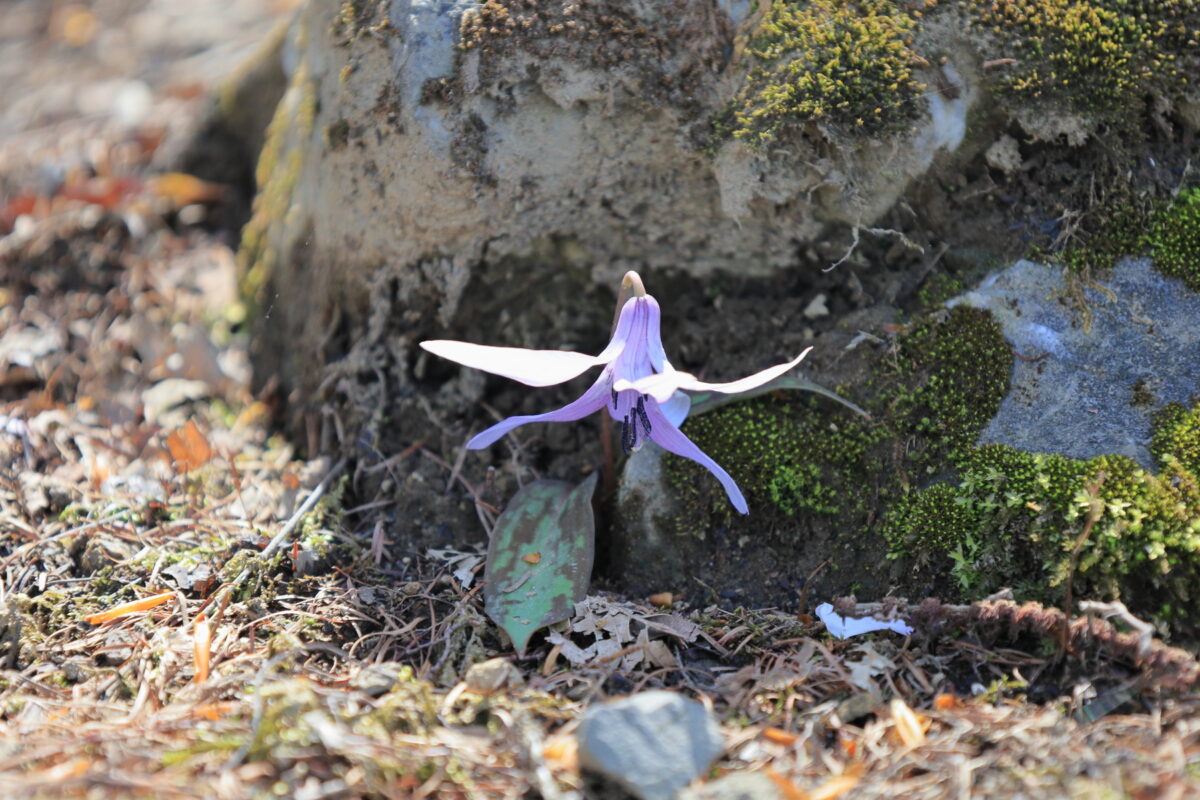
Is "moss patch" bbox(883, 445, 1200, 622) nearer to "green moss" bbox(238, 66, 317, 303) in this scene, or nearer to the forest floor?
the forest floor

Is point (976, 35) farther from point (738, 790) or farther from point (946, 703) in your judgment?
point (738, 790)

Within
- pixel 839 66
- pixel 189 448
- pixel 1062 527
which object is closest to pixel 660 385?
pixel 1062 527

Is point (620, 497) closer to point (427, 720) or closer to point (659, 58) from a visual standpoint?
point (427, 720)

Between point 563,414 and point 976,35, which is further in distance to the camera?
point 976,35

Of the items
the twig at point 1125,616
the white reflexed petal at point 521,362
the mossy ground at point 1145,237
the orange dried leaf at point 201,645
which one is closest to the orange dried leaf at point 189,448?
the orange dried leaf at point 201,645

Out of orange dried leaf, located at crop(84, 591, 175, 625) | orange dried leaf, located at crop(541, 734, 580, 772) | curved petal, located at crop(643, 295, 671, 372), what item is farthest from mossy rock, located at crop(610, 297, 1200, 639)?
orange dried leaf, located at crop(84, 591, 175, 625)

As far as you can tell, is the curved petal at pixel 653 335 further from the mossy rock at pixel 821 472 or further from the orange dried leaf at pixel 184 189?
the orange dried leaf at pixel 184 189
